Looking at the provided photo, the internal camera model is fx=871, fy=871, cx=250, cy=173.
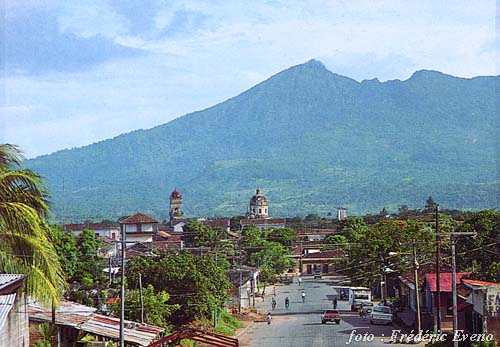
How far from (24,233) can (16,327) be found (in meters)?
1.57

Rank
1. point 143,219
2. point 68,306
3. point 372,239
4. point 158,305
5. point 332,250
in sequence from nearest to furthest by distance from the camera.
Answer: point 68,306, point 158,305, point 372,239, point 332,250, point 143,219

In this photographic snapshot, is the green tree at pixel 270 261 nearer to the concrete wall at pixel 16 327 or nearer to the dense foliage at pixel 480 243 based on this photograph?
the dense foliage at pixel 480 243

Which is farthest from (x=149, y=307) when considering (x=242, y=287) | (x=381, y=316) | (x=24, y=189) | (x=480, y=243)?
(x=242, y=287)

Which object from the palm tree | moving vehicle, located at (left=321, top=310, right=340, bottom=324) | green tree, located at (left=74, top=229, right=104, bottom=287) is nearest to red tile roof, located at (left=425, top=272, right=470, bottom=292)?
moving vehicle, located at (left=321, top=310, right=340, bottom=324)

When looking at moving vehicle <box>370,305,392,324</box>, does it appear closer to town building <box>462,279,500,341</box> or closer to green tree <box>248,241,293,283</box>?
town building <box>462,279,500,341</box>

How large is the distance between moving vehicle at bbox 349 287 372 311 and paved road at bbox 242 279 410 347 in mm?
714

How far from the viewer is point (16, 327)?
43.6 feet

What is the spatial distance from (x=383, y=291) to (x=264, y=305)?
6616mm

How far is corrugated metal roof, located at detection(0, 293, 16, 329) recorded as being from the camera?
11002 mm

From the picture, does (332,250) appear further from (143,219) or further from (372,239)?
(372,239)

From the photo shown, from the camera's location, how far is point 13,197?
1314 cm

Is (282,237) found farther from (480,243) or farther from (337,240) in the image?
(480,243)

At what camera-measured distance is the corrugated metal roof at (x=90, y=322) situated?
1812cm

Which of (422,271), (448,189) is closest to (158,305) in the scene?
(422,271)
